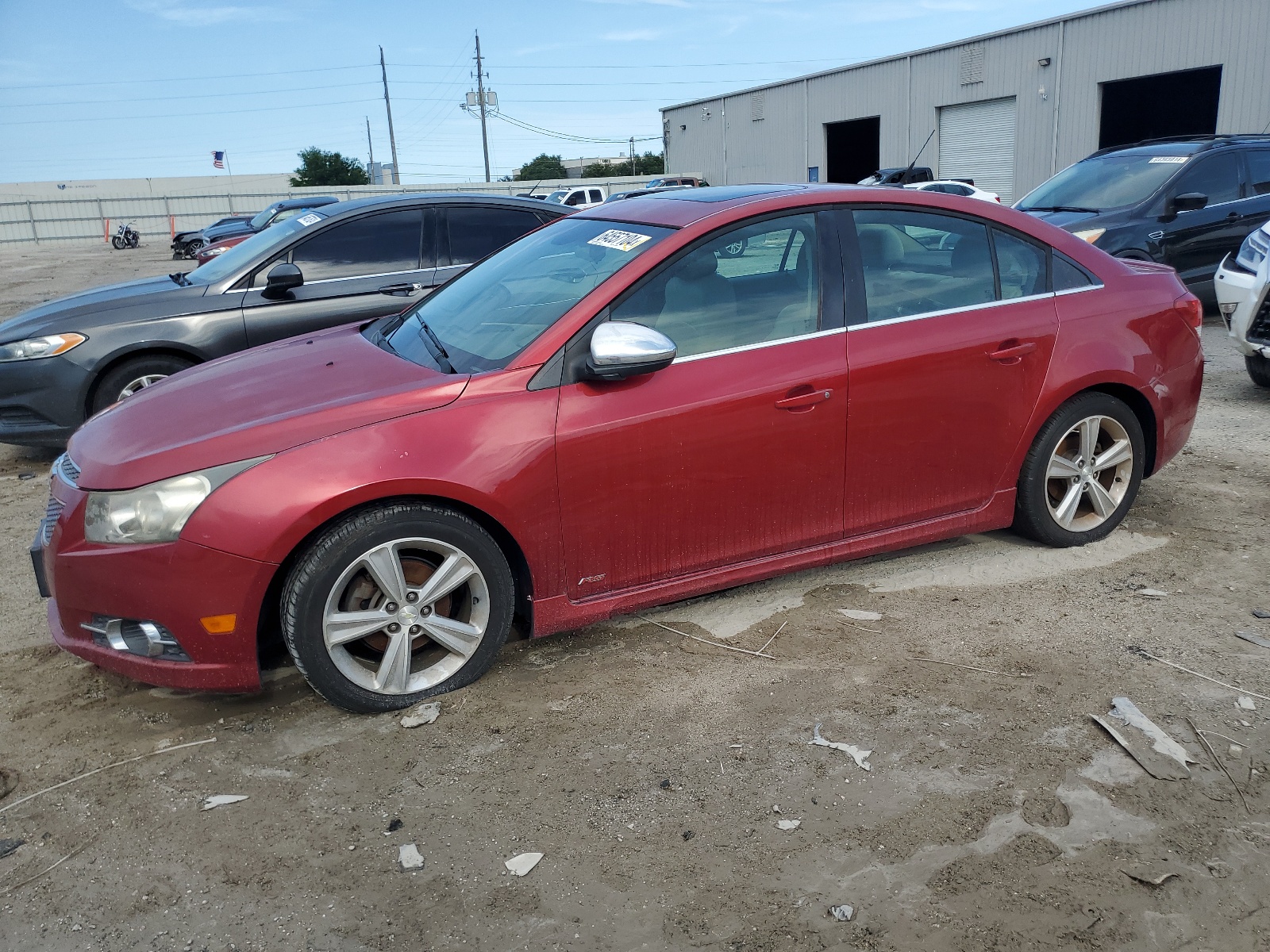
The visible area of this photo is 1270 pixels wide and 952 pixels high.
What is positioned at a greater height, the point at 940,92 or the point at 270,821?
the point at 940,92

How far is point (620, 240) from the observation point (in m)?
3.91

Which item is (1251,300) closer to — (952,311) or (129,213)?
(952,311)

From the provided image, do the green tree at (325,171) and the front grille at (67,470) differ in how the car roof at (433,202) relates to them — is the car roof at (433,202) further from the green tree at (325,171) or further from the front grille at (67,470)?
the green tree at (325,171)

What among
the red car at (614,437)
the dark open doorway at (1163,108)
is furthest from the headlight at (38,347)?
the dark open doorway at (1163,108)

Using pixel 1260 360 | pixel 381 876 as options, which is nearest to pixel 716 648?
pixel 381 876

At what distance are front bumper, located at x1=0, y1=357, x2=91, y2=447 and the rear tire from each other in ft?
26.0

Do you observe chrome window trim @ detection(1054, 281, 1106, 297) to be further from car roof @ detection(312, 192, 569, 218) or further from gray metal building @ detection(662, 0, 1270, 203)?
gray metal building @ detection(662, 0, 1270, 203)

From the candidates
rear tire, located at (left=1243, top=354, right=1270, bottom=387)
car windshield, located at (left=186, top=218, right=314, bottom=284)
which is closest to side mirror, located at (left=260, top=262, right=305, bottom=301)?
car windshield, located at (left=186, top=218, right=314, bottom=284)

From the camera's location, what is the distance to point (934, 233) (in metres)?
4.15

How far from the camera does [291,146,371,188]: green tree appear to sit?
69062mm

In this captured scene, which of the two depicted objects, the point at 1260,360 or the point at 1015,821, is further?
the point at 1260,360

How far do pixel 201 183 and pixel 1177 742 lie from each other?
210 ft

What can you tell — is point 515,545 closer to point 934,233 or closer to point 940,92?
point 934,233

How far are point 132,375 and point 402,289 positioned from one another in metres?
1.78
